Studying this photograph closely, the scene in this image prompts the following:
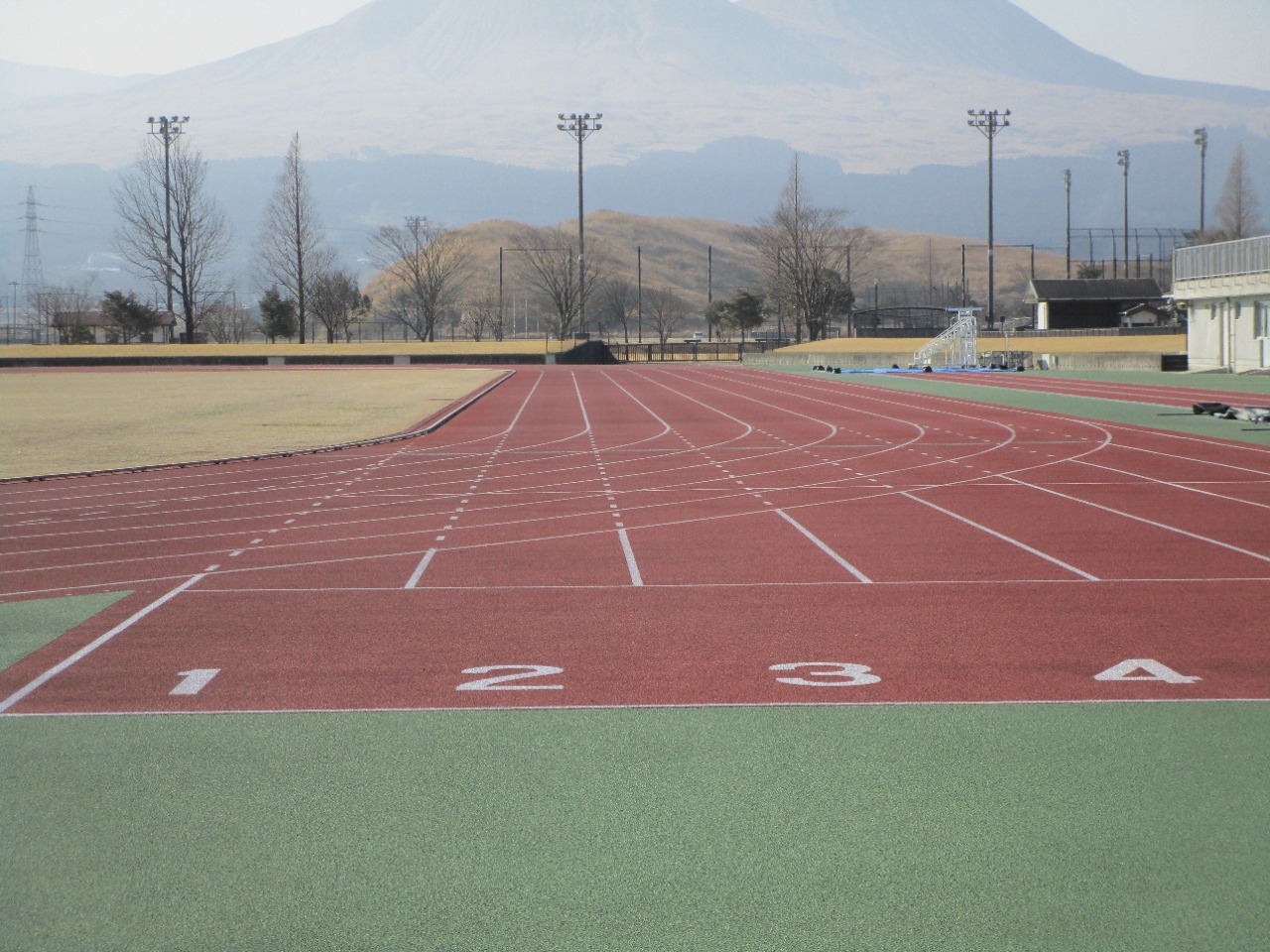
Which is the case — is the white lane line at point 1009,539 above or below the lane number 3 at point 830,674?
above

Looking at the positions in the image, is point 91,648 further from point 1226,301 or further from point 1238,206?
point 1238,206

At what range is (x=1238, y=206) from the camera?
11988 centimetres

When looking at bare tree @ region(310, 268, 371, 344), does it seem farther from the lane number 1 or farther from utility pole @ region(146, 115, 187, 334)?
the lane number 1

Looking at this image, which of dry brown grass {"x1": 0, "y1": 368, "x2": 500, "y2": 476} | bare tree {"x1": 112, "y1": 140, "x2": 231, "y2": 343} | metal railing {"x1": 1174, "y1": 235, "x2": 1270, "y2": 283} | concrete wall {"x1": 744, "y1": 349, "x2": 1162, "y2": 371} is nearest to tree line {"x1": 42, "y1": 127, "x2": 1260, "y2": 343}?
bare tree {"x1": 112, "y1": 140, "x2": 231, "y2": 343}

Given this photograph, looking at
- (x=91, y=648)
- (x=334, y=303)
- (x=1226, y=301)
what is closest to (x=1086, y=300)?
(x=1226, y=301)

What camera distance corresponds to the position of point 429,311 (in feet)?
403

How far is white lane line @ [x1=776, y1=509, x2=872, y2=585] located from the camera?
11136 millimetres

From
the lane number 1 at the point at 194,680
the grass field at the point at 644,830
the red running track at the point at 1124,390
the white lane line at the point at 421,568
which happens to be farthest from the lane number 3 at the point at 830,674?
the red running track at the point at 1124,390

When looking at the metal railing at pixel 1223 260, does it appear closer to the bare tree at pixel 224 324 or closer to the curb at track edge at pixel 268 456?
the curb at track edge at pixel 268 456

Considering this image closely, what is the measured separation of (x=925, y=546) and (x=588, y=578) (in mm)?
3268

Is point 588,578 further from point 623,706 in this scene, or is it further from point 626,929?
point 626,929

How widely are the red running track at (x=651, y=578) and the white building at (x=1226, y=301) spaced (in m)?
24.1

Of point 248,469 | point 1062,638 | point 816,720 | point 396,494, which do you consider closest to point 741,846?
point 816,720

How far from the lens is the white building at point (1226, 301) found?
142ft
